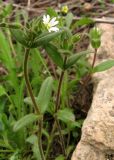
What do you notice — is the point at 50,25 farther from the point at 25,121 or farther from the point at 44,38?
the point at 25,121

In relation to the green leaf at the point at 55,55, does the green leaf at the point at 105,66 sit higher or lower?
lower

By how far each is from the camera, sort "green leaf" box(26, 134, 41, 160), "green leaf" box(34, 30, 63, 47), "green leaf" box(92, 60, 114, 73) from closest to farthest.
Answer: "green leaf" box(34, 30, 63, 47) < "green leaf" box(26, 134, 41, 160) < "green leaf" box(92, 60, 114, 73)

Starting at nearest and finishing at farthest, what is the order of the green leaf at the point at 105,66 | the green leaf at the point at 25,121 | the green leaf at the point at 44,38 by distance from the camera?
1. the green leaf at the point at 44,38
2. the green leaf at the point at 25,121
3. the green leaf at the point at 105,66

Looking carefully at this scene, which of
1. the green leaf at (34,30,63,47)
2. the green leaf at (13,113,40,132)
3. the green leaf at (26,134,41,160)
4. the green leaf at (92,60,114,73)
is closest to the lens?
the green leaf at (34,30,63,47)

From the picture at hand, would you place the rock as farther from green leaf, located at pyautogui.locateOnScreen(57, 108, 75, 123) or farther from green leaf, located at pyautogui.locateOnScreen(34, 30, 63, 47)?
green leaf, located at pyautogui.locateOnScreen(34, 30, 63, 47)

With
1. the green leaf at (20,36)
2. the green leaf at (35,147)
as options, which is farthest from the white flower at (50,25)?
the green leaf at (35,147)

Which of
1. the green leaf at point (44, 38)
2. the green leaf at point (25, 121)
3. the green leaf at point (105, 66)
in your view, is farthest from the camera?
the green leaf at point (105, 66)

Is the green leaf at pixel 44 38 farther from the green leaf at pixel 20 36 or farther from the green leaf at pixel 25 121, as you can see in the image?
the green leaf at pixel 25 121

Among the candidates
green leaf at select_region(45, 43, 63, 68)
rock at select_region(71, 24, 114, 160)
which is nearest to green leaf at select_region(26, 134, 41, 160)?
rock at select_region(71, 24, 114, 160)

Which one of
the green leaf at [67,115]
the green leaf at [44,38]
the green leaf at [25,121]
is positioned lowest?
the green leaf at [67,115]

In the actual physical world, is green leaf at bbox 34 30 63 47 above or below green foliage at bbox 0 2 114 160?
above

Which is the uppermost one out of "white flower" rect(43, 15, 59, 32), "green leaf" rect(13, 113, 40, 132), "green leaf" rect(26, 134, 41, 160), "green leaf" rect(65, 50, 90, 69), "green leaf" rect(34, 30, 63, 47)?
"white flower" rect(43, 15, 59, 32)

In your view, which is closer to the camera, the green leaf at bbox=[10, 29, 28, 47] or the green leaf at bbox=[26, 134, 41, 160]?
the green leaf at bbox=[10, 29, 28, 47]
